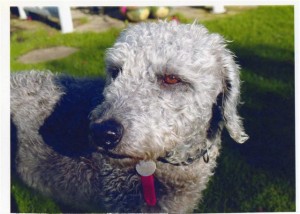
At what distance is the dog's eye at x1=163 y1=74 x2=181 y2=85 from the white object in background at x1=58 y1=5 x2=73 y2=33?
3.21m

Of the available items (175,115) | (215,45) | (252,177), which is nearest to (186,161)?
(175,115)

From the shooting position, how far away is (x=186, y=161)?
9.93 ft

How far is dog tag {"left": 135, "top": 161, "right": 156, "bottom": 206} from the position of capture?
2.88m

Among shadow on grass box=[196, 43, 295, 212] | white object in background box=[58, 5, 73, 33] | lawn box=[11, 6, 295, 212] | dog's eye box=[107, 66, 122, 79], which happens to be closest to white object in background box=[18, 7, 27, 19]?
lawn box=[11, 6, 295, 212]

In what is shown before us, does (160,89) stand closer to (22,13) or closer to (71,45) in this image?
(22,13)

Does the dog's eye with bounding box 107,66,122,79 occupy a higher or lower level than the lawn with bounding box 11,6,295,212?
higher

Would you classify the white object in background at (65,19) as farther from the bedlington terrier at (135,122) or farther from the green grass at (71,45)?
the bedlington terrier at (135,122)

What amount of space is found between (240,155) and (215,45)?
5.92 ft

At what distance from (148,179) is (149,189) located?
0.23 feet

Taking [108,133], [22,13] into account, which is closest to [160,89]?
[108,133]

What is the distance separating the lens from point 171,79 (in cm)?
258

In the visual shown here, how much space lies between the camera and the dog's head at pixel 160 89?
2.40 m

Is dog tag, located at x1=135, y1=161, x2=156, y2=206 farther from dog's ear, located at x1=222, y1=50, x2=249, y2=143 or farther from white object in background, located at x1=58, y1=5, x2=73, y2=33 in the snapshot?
white object in background, located at x1=58, y1=5, x2=73, y2=33
